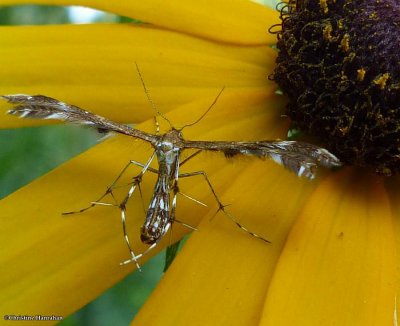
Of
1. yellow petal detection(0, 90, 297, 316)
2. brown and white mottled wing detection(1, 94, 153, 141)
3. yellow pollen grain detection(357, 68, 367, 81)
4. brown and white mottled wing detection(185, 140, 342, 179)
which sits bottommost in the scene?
yellow petal detection(0, 90, 297, 316)

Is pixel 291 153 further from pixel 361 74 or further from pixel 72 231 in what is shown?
pixel 72 231

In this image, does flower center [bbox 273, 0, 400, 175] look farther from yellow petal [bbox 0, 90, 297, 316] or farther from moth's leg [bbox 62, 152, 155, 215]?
moth's leg [bbox 62, 152, 155, 215]

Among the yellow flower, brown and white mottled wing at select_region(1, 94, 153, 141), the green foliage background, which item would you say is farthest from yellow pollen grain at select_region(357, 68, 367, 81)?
the green foliage background

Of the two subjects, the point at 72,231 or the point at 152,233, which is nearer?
the point at 152,233

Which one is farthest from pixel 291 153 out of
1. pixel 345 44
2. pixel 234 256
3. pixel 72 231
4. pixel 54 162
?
pixel 54 162

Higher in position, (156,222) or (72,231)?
(156,222)

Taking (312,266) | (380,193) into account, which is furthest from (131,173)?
(380,193)
